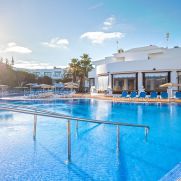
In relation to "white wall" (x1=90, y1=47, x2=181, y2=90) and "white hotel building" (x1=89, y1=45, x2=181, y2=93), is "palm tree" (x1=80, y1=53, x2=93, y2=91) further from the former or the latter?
"white wall" (x1=90, y1=47, x2=181, y2=90)

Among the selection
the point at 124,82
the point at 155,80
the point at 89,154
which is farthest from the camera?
the point at 124,82

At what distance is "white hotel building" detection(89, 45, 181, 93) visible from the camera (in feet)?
91.2

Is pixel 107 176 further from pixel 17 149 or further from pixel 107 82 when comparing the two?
pixel 107 82

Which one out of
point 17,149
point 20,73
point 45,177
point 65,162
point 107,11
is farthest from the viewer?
point 20,73

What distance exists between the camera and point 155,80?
29.0m

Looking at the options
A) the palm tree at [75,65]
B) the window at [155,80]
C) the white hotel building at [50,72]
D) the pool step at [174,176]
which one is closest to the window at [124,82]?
the window at [155,80]

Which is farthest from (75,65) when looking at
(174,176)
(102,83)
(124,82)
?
(174,176)

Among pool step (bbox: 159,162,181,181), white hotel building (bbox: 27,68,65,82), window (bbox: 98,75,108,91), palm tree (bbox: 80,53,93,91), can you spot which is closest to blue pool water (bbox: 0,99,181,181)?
pool step (bbox: 159,162,181,181)

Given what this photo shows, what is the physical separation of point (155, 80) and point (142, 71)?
1.85m

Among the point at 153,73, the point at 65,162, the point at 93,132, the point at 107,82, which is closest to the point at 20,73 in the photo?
Result: the point at 107,82

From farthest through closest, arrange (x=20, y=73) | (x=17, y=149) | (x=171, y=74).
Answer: (x=20, y=73), (x=171, y=74), (x=17, y=149)

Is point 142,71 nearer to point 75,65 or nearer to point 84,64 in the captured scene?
point 84,64

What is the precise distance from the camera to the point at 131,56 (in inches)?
1316

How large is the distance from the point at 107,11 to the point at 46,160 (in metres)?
13.9
